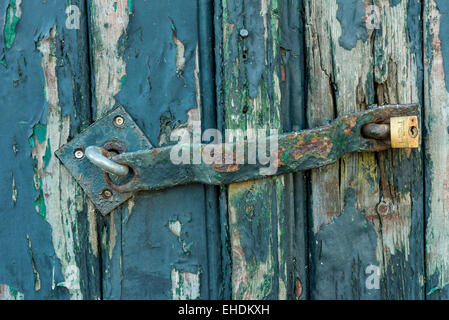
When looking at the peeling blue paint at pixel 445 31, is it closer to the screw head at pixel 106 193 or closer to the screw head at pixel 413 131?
the screw head at pixel 413 131

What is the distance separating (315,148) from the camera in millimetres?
692

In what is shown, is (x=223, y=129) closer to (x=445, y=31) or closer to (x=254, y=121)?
(x=254, y=121)

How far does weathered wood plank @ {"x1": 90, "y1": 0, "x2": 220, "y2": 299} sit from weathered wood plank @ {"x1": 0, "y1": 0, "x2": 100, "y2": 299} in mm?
34

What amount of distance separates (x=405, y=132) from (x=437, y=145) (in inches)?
4.2

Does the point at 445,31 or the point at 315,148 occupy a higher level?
the point at 445,31

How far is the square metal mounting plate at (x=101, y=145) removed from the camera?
72 centimetres

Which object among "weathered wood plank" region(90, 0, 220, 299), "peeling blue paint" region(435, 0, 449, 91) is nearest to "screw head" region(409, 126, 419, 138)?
"peeling blue paint" region(435, 0, 449, 91)

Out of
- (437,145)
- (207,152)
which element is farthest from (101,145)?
(437,145)

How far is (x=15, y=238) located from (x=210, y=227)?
0.33 meters

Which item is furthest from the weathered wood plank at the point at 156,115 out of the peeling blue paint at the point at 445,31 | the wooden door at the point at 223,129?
the peeling blue paint at the point at 445,31

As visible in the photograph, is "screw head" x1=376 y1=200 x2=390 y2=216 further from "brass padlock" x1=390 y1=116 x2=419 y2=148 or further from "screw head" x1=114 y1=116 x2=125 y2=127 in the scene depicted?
"screw head" x1=114 y1=116 x2=125 y2=127

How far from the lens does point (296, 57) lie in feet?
2.39

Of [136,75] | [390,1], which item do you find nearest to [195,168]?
[136,75]

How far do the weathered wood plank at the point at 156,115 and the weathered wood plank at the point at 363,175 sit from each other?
187 millimetres
